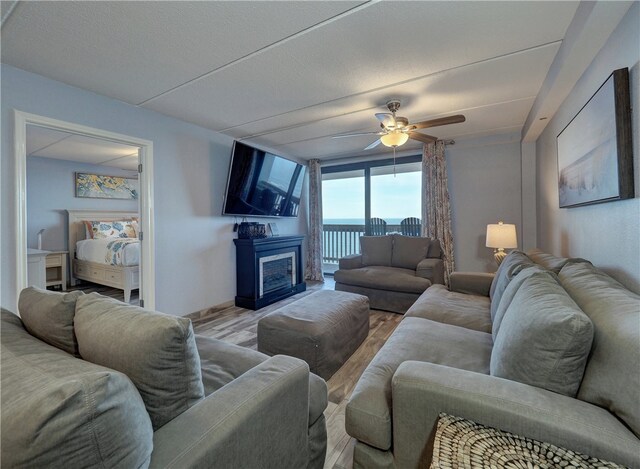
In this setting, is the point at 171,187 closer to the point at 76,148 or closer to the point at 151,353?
the point at 76,148

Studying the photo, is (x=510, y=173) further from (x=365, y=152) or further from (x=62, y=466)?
(x=62, y=466)

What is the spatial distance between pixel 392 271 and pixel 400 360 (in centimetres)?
245

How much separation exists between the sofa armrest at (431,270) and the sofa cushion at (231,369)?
2620mm

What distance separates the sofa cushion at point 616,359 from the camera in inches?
31.5

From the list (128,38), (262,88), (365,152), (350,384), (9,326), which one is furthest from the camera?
(365,152)

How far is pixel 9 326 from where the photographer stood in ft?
3.11

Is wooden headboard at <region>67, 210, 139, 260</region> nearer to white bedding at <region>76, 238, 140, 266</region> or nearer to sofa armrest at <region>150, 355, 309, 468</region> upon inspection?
white bedding at <region>76, 238, 140, 266</region>

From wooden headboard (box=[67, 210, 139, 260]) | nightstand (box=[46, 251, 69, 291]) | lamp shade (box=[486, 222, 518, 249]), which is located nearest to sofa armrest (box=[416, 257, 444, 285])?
lamp shade (box=[486, 222, 518, 249])

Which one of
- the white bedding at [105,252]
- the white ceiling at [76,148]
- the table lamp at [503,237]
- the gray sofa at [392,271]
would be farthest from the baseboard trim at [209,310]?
the table lamp at [503,237]

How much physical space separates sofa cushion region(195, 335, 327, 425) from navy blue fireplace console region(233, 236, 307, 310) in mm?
2354

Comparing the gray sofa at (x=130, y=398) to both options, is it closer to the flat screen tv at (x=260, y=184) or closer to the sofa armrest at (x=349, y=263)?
the flat screen tv at (x=260, y=184)

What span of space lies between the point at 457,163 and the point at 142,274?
181 inches

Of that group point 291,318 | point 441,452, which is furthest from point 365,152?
point 441,452

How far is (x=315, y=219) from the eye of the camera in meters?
5.53
